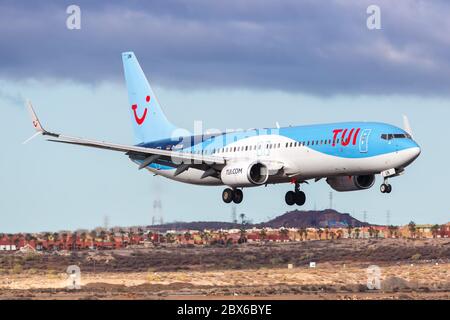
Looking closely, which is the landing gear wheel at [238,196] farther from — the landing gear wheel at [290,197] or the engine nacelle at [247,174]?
the landing gear wheel at [290,197]

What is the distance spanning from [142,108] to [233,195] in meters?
20.1

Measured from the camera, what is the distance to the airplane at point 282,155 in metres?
84.1

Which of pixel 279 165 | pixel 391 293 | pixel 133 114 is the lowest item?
pixel 391 293

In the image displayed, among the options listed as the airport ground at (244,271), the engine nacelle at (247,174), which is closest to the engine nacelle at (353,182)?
the engine nacelle at (247,174)

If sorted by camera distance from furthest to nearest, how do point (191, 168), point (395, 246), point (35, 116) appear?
1. point (395, 246)
2. point (191, 168)
3. point (35, 116)

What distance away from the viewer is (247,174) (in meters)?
90.2

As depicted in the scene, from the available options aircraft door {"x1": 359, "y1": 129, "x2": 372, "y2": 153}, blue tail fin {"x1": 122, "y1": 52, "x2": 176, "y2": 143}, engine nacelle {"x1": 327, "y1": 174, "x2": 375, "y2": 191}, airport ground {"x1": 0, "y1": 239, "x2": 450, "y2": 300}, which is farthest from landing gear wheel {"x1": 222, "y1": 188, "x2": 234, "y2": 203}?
blue tail fin {"x1": 122, "y1": 52, "x2": 176, "y2": 143}

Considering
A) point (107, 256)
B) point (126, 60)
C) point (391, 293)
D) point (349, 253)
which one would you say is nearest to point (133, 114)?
point (126, 60)

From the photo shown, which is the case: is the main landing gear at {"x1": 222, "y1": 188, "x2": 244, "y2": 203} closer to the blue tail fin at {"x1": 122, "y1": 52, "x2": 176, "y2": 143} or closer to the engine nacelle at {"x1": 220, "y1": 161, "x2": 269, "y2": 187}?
the engine nacelle at {"x1": 220, "y1": 161, "x2": 269, "y2": 187}

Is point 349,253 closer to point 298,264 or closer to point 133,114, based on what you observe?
point 298,264

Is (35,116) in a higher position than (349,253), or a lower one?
higher

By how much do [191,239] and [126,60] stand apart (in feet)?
88.6

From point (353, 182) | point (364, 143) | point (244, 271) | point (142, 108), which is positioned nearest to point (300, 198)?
point (353, 182)

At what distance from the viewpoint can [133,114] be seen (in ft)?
366
